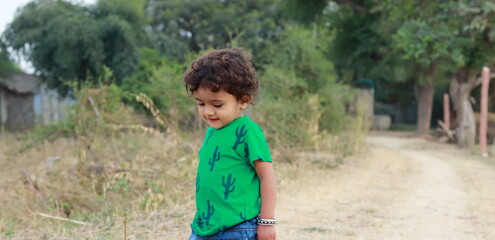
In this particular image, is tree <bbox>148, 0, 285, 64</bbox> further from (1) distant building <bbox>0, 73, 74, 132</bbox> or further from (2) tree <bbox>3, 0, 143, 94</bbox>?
(1) distant building <bbox>0, 73, 74, 132</bbox>

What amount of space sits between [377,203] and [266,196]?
370cm

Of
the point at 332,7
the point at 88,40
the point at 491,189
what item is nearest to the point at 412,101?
the point at 332,7

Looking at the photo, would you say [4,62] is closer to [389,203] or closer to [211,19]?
[211,19]

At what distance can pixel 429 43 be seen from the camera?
13633 millimetres

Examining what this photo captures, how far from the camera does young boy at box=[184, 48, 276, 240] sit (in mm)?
2502

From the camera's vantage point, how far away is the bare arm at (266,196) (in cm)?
252

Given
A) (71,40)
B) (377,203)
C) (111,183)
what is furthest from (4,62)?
(377,203)

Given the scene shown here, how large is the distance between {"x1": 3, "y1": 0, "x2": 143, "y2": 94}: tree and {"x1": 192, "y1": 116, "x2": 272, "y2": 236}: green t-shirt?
19090 millimetres

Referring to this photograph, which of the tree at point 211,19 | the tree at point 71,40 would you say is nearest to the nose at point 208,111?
Result: the tree at point 71,40

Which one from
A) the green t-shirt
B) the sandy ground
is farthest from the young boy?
the sandy ground

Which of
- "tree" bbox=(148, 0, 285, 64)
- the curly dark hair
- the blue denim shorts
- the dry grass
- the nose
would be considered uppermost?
"tree" bbox=(148, 0, 285, 64)

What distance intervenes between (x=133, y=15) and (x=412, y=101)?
15815 mm

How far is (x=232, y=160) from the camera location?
2.57 metres

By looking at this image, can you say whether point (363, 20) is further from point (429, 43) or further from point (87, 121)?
point (87, 121)
